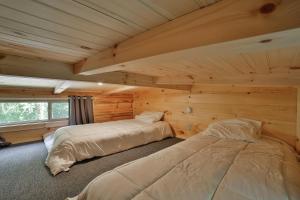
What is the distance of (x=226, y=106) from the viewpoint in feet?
10.8

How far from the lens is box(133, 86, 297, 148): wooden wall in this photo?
103 inches

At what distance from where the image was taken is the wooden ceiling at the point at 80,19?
2.11 ft

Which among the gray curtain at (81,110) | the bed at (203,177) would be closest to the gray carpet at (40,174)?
the bed at (203,177)

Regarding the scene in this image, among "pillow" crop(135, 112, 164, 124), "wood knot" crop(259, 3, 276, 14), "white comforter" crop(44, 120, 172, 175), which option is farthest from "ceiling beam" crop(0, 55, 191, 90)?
"pillow" crop(135, 112, 164, 124)

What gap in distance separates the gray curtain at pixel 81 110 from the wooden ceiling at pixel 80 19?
3.09 m

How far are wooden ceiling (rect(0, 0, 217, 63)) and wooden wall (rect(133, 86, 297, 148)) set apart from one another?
290 cm

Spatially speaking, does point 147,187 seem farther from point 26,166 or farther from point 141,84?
point 26,166

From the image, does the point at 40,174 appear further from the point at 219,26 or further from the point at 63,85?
the point at 219,26

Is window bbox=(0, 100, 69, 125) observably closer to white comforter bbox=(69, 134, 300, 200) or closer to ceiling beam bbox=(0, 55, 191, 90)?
ceiling beam bbox=(0, 55, 191, 90)

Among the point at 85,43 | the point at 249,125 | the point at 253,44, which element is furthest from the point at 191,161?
the point at 249,125

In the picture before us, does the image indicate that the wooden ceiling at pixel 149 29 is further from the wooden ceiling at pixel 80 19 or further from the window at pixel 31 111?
the window at pixel 31 111

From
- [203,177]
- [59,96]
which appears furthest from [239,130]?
[59,96]

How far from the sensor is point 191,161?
5.34 ft

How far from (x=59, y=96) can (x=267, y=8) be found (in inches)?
177
